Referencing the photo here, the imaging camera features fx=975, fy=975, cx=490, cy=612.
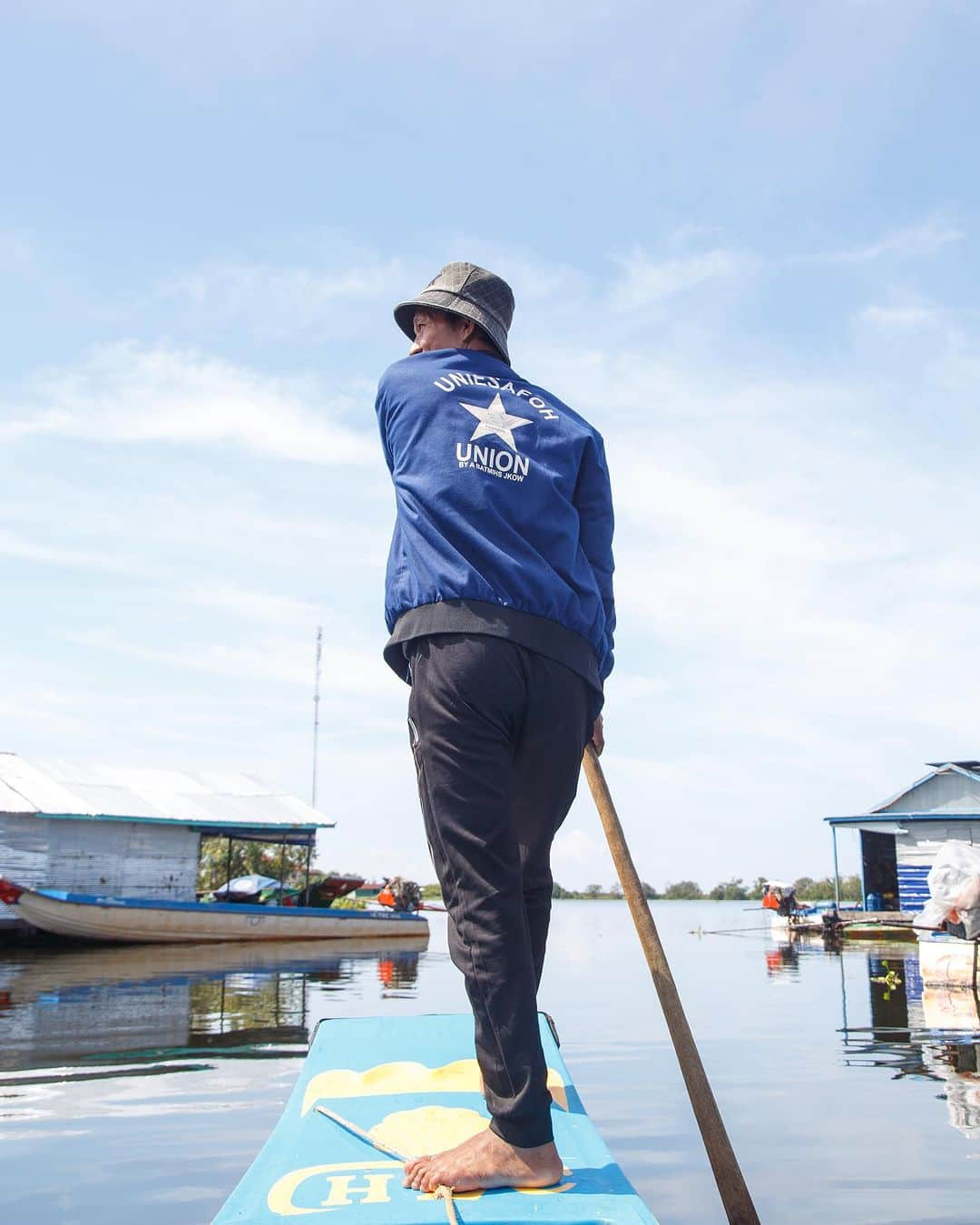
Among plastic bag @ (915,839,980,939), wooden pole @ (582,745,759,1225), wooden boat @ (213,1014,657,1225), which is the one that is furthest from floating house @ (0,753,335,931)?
wooden pole @ (582,745,759,1225)

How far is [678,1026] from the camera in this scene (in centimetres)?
239

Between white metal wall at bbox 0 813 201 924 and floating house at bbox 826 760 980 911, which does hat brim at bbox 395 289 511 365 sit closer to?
floating house at bbox 826 760 980 911

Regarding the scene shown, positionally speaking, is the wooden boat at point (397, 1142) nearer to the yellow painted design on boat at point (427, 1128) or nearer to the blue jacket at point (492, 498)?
the yellow painted design on boat at point (427, 1128)

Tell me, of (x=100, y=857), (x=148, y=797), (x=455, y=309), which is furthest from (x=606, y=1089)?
(x=148, y=797)

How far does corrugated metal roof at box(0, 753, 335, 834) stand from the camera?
22953mm

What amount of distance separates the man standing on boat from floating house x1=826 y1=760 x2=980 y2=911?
2189 cm

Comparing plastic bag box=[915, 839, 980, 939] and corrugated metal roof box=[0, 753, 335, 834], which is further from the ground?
corrugated metal roof box=[0, 753, 335, 834]

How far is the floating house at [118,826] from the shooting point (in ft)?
73.9

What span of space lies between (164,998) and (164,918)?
10.5 m

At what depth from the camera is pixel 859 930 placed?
23953 mm

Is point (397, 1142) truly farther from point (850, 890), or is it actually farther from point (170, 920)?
point (850, 890)

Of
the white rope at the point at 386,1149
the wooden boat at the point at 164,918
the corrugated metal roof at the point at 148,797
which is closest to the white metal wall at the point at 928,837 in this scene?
the wooden boat at the point at 164,918

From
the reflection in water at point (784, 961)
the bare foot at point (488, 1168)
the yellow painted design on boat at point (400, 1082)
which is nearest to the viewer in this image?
the bare foot at point (488, 1168)

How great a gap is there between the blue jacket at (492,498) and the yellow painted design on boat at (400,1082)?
1.35 meters
